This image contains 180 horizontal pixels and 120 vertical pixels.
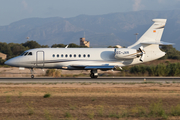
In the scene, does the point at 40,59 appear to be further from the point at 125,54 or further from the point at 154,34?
the point at 154,34

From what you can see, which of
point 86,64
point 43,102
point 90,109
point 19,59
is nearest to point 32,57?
point 19,59

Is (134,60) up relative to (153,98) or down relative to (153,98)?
up

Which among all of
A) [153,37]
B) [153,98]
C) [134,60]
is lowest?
[153,98]

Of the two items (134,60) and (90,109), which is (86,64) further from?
(90,109)

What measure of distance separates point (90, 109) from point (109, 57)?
18.8 m

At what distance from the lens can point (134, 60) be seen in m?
32.7

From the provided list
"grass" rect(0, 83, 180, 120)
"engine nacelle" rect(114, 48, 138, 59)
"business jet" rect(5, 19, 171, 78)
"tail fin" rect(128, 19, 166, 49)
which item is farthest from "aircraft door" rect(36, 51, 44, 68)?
"grass" rect(0, 83, 180, 120)

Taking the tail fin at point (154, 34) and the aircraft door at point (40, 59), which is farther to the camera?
the tail fin at point (154, 34)

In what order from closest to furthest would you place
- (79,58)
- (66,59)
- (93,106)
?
(93,106)
(66,59)
(79,58)

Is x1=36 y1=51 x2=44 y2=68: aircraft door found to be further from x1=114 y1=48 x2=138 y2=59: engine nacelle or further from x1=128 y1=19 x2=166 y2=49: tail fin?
x1=128 y1=19 x2=166 y2=49: tail fin

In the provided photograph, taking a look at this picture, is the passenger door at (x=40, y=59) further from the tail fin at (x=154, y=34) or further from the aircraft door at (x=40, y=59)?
the tail fin at (x=154, y=34)

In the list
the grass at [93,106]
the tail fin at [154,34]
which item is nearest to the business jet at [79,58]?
the tail fin at [154,34]

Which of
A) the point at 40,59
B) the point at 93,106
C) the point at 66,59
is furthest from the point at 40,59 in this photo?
the point at 93,106

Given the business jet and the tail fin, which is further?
the tail fin
